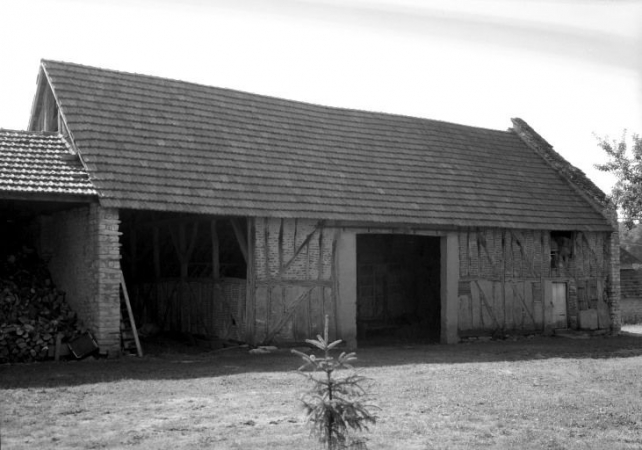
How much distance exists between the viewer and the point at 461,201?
72.3 ft

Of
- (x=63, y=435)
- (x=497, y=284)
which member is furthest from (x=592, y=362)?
(x=63, y=435)

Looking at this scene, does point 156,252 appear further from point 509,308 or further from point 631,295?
point 631,295

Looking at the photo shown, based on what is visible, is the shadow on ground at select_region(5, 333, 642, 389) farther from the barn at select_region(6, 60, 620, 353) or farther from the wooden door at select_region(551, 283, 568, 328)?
the wooden door at select_region(551, 283, 568, 328)

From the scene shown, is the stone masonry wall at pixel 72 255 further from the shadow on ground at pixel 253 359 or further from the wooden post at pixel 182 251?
the wooden post at pixel 182 251

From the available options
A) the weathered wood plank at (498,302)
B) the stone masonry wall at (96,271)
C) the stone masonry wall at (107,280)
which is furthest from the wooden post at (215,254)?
the weathered wood plank at (498,302)

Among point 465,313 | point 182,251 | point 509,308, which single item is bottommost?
point 465,313

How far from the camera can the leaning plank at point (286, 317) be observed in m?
18.1

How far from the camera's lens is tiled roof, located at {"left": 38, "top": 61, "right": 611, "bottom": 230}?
56.1ft

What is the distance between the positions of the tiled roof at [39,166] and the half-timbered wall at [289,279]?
13.8 feet

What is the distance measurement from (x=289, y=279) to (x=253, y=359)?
272 centimetres

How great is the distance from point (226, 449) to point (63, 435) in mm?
2042

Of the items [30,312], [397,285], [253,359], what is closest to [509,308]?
[397,285]

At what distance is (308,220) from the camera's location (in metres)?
18.7

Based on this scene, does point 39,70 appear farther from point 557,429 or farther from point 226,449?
point 557,429
